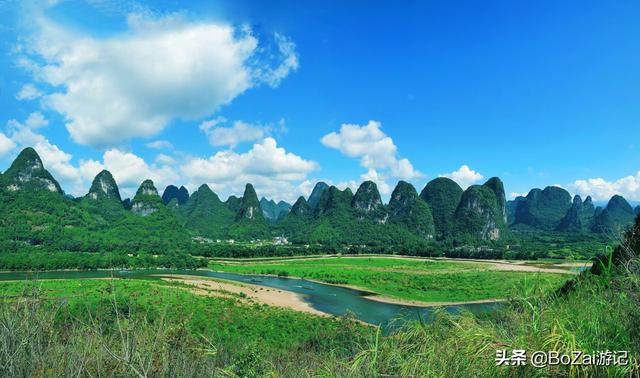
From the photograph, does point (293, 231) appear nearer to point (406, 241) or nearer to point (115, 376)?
point (406, 241)

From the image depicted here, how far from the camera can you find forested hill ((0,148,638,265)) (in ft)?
199

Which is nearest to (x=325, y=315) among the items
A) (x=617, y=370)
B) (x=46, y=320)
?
(x=46, y=320)

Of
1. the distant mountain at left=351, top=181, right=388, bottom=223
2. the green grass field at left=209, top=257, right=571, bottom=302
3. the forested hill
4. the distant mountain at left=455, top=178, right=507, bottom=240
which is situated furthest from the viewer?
the distant mountain at left=351, top=181, right=388, bottom=223

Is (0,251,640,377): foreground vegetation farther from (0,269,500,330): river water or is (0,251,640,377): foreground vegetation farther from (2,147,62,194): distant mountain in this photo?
(2,147,62,194): distant mountain

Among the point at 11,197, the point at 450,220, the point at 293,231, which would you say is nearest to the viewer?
the point at 11,197

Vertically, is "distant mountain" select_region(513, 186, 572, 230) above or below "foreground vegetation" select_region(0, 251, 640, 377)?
above

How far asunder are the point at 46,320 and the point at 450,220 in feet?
308

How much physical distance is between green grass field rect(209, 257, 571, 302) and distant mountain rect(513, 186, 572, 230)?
7697 centimetres

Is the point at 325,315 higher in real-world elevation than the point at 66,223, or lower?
lower

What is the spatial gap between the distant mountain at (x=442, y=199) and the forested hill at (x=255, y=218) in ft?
0.88

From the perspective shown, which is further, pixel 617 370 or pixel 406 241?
pixel 406 241

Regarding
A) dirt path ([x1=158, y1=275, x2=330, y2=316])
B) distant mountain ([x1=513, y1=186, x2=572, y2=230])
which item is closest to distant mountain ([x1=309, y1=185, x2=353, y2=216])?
dirt path ([x1=158, y1=275, x2=330, y2=316])

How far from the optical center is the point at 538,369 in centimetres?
224

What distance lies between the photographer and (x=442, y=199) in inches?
3819
